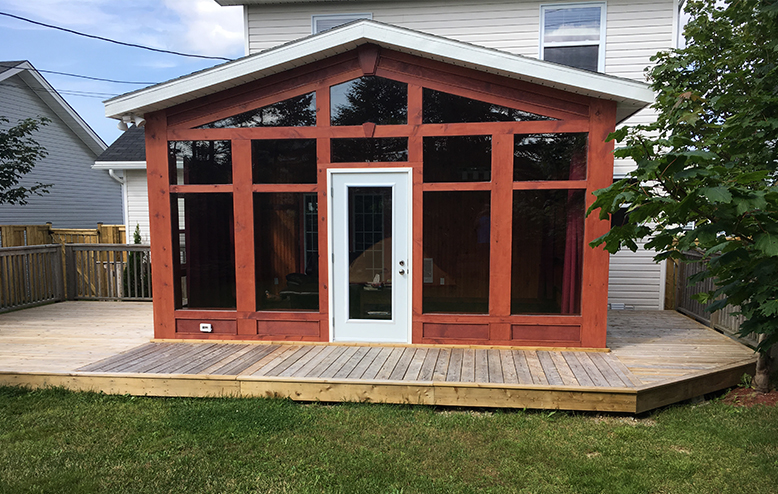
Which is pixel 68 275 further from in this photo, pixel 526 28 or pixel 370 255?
pixel 526 28

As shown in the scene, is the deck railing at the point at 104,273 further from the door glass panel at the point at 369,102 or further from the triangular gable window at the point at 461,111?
the triangular gable window at the point at 461,111

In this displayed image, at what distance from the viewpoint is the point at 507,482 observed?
301cm

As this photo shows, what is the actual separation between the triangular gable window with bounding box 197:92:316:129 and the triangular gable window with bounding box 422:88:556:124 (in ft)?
4.23

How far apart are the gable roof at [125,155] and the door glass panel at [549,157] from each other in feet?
29.2

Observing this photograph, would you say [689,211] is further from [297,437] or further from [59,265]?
[59,265]

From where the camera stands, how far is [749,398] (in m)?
4.30

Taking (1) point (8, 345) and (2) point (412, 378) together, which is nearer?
(2) point (412, 378)

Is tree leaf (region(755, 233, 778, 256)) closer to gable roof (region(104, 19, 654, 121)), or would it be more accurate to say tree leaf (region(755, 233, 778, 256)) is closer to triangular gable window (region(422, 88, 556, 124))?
gable roof (region(104, 19, 654, 121))

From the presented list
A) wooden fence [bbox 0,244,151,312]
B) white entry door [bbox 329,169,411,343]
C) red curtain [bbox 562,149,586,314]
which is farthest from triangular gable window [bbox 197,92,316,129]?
wooden fence [bbox 0,244,151,312]

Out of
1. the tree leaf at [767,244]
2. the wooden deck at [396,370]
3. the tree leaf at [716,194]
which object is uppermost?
the tree leaf at [716,194]

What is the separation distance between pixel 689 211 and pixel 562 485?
6.00 ft

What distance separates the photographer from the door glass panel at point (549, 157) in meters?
5.04

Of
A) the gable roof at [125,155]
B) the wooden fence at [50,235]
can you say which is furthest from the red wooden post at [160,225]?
the wooden fence at [50,235]

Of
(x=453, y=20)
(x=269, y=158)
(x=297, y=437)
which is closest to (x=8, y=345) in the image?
(x=269, y=158)
